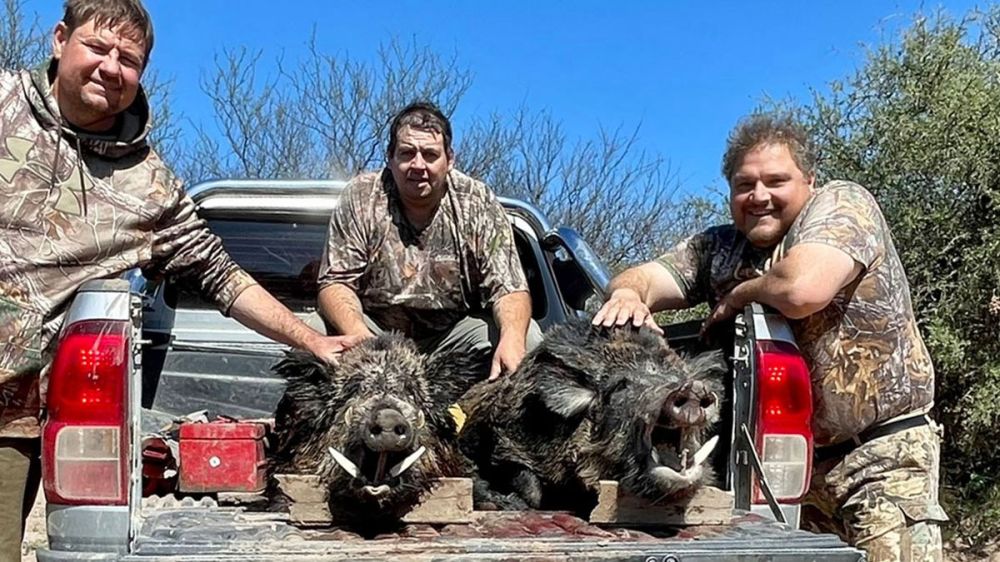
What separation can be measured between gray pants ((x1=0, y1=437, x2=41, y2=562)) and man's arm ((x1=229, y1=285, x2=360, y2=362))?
83cm

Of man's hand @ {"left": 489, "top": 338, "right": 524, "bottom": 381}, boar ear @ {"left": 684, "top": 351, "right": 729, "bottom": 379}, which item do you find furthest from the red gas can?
boar ear @ {"left": 684, "top": 351, "right": 729, "bottom": 379}

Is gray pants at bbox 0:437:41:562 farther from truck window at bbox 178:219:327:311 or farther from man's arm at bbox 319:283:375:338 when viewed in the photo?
truck window at bbox 178:219:327:311

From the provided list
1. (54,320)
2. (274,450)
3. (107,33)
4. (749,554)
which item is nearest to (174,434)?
(274,450)

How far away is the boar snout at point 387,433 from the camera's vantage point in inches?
109

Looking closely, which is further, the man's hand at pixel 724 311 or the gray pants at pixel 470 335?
the gray pants at pixel 470 335

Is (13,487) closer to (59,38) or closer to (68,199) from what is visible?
(68,199)

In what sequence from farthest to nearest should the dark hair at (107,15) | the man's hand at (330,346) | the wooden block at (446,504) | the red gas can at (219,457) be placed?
1. the red gas can at (219,457)
2. the dark hair at (107,15)
3. the man's hand at (330,346)
4. the wooden block at (446,504)

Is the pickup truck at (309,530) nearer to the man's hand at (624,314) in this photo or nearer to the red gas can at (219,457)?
the red gas can at (219,457)

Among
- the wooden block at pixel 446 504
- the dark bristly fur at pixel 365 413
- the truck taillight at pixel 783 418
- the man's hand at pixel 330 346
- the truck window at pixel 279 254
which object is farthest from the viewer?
the truck window at pixel 279 254

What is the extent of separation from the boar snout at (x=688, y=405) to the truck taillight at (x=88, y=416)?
1427 mm

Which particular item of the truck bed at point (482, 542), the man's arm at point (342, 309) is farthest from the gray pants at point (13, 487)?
the man's arm at point (342, 309)

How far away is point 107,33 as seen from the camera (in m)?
3.61

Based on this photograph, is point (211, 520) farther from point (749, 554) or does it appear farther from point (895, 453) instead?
point (895, 453)

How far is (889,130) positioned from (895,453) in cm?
546
